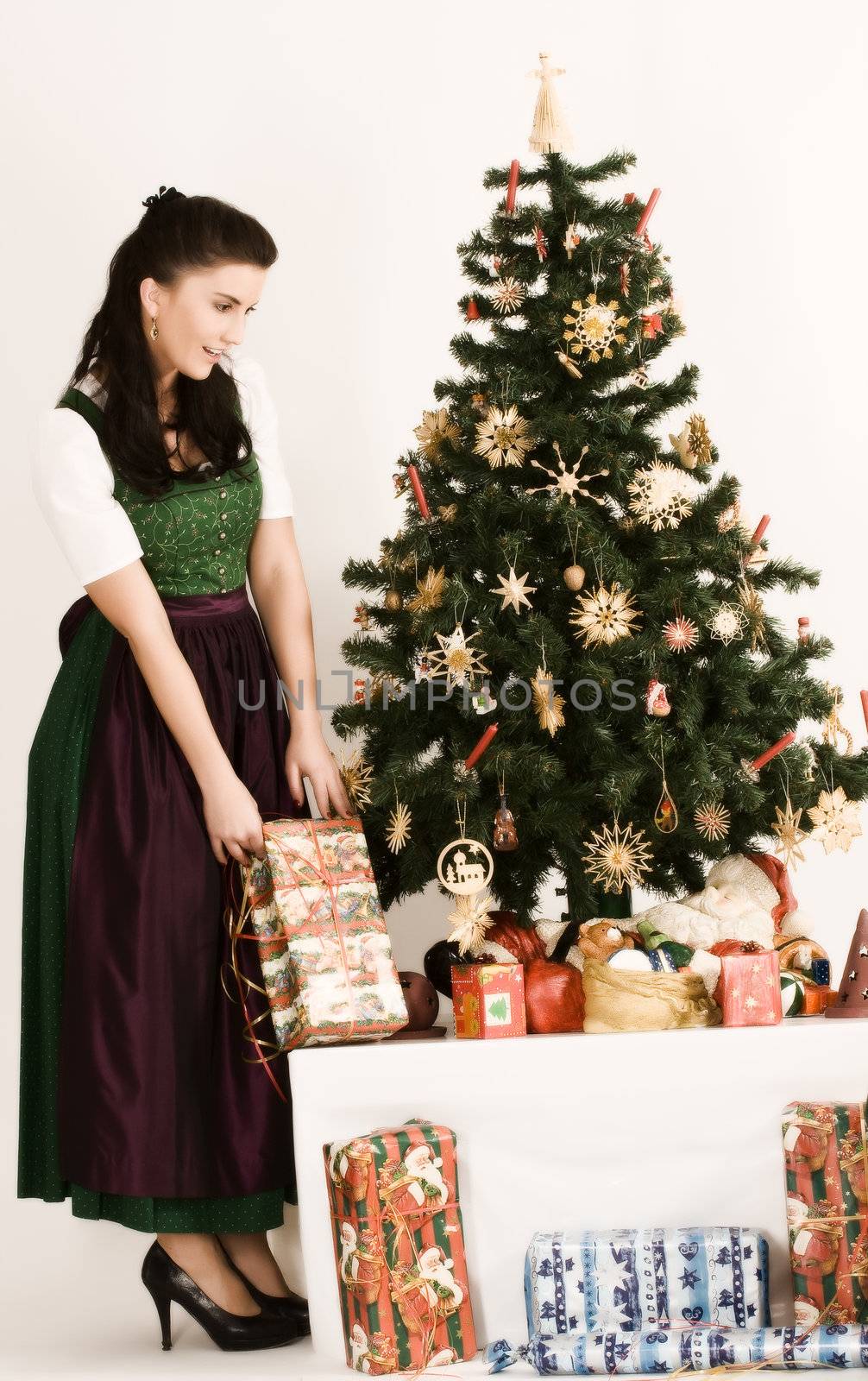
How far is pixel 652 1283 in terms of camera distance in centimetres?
189

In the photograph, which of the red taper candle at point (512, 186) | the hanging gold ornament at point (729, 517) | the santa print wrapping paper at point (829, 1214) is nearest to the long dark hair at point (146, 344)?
the red taper candle at point (512, 186)

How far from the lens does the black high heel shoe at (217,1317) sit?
2.10m

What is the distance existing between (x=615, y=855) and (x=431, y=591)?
47 centimetres

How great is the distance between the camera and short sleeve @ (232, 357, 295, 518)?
230cm

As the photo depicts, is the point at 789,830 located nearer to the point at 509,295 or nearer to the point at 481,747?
the point at 481,747

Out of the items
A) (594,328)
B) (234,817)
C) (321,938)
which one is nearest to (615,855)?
(321,938)

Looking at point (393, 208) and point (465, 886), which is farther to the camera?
point (393, 208)

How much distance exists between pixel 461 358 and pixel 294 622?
48 cm

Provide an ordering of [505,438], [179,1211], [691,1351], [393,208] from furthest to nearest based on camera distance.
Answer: [393,208] < [505,438] < [179,1211] < [691,1351]

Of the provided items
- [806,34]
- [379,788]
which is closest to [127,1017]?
[379,788]

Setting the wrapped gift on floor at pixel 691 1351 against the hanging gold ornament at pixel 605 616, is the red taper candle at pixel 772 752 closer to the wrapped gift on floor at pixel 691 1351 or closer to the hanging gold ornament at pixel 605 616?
the hanging gold ornament at pixel 605 616

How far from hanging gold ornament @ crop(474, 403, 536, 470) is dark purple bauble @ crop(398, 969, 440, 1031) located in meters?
0.77

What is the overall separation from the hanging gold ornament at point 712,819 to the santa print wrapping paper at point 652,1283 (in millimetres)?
539

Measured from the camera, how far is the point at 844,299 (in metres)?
2.90
